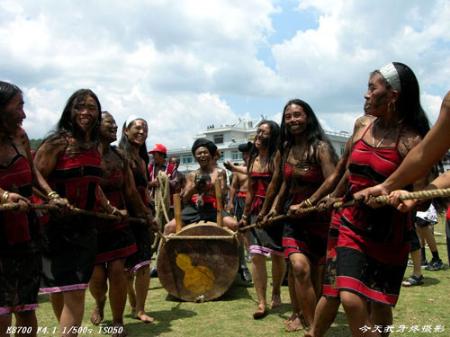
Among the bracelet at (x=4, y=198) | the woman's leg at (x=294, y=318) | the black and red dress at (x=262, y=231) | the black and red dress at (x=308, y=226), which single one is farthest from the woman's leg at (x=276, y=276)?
the bracelet at (x=4, y=198)

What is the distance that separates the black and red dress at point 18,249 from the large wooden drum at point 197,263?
10.1 feet

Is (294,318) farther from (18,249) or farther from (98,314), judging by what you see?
(18,249)

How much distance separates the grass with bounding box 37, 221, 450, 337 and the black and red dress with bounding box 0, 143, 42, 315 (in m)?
1.72

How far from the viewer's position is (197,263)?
6.48 m

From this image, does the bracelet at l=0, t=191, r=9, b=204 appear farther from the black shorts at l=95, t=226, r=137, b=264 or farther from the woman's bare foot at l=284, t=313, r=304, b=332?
the woman's bare foot at l=284, t=313, r=304, b=332

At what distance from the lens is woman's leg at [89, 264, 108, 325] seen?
500 centimetres

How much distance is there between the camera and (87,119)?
419cm

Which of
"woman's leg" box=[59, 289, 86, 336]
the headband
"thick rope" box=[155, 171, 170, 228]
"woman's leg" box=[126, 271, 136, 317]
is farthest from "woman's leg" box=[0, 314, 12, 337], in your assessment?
"thick rope" box=[155, 171, 170, 228]

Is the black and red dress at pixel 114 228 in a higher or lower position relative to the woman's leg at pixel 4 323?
higher

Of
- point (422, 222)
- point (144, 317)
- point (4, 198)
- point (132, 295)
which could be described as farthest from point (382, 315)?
point (422, 222)

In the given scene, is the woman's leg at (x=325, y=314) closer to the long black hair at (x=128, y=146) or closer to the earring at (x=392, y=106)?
the earring at (x=392, y=106)

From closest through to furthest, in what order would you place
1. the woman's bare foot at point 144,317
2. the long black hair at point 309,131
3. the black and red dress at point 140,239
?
1. the long black hair at point 309,131
2. the woman's bare foot at point 144,317
3. the black and red dress at point 140,239

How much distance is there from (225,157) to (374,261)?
65393 mm

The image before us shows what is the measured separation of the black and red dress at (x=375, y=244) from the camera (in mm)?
3295
